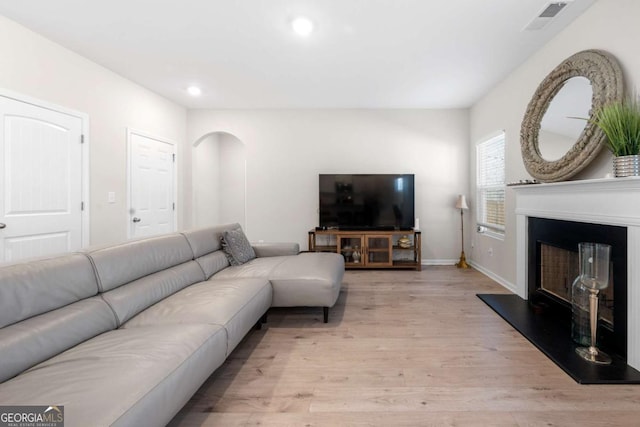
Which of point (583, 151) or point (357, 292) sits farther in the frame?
point (357, 292)

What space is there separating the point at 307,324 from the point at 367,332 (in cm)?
53

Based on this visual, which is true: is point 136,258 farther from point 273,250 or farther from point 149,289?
point 273,250

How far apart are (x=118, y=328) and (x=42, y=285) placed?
0.43 m

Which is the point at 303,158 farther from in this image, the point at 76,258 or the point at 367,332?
the point at 76,258

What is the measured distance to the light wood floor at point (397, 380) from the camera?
4.96 feet

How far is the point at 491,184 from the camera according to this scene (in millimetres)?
4230

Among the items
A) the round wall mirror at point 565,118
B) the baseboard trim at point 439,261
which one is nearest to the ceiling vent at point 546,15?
the round wall mirror at point 565,118

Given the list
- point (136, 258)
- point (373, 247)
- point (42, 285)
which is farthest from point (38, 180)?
point (373, 247)

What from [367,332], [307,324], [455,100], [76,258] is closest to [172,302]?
[76,258]

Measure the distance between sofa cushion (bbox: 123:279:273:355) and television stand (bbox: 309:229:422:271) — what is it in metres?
2.35

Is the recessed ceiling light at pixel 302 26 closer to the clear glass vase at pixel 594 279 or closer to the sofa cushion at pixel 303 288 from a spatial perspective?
the sofa cushion at pixel 303 288

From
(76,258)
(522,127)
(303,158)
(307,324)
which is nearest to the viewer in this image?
(76,258)

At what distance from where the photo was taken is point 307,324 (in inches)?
104
